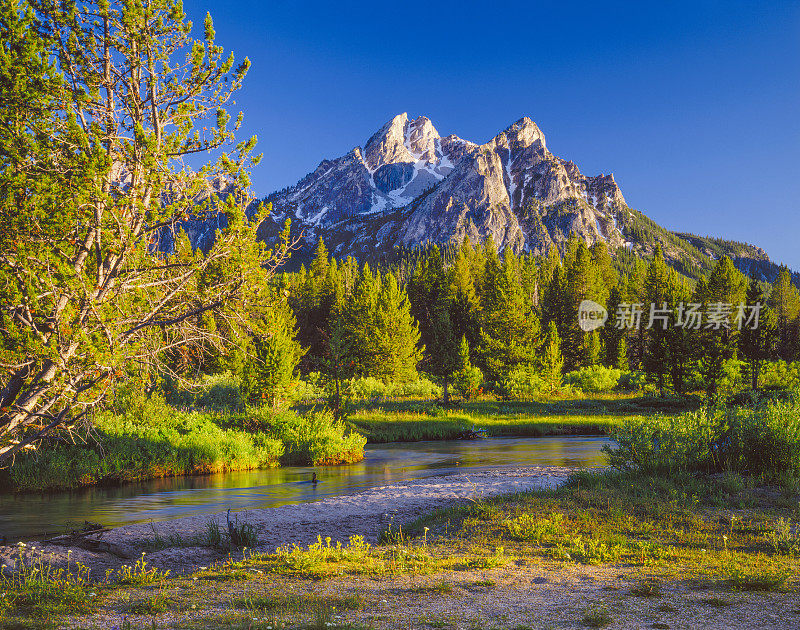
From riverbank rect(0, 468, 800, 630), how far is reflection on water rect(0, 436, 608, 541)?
11.7 feet

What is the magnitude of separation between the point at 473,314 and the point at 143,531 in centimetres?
7294

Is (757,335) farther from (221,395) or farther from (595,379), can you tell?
(221,395)

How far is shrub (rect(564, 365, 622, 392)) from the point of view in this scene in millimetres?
63312

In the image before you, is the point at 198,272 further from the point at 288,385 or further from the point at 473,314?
the point at 473,314

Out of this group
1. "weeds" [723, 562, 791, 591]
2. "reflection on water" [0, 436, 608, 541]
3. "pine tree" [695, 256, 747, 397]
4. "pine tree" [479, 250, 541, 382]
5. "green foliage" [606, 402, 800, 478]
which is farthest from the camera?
"pine tree" [479, 250, 541, 382]

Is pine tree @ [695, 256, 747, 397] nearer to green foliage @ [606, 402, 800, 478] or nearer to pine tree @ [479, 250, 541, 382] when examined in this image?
pine tree @ [479, 250, 541, 382]

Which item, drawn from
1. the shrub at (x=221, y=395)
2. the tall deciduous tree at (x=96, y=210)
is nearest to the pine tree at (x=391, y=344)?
the shrub at (x=221, y=395)

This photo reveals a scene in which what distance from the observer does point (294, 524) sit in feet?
41.4

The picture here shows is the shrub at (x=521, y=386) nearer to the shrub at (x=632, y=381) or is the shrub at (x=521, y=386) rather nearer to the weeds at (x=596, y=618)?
the shrub at (x=632, y=381)

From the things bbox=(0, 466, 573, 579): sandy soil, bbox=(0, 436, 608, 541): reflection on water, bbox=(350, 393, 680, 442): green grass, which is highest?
bbox=(0, 466, 573, 579): sandy soil

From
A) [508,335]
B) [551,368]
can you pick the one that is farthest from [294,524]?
[508,335]

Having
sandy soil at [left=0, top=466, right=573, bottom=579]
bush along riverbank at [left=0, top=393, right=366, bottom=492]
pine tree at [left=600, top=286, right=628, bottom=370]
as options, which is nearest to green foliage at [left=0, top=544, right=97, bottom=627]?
sandy soil at [left=0, top=466, right=573, bottom=579]

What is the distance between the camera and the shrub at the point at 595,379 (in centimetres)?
6331

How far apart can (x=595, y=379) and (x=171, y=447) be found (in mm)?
52632
